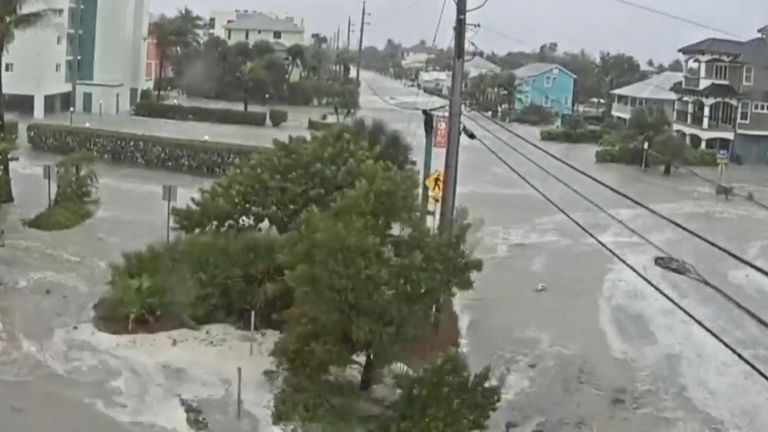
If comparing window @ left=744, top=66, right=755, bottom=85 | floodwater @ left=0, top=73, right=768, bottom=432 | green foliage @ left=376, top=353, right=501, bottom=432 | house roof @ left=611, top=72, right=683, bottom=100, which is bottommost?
floodwater @ left=0, top=73, right=768, bottom=432

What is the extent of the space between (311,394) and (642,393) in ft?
13.5

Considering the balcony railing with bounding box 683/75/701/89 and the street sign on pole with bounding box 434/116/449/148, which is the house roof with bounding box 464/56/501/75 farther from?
the street sign on pole with bounding box 434/116/449/148

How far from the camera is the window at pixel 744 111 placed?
42794 millimetres

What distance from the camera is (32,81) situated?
45062 mm

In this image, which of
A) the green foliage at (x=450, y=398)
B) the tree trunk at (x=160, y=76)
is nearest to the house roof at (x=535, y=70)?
the tree trunk at (x=160, y=76)

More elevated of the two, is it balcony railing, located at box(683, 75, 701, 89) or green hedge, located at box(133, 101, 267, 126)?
balcony railing, located at box(683, 75, 701, 89)

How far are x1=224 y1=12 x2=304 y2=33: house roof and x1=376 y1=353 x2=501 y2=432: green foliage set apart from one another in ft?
217

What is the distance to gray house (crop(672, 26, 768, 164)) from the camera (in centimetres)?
4291

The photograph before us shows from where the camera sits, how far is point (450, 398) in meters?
9.41

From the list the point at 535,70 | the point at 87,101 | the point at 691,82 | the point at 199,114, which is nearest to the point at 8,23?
the point at 199,114

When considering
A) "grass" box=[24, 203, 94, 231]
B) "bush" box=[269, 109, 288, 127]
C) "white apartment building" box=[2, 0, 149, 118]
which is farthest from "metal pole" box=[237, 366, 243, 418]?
"bush" box=[269, 109, 288, 127]

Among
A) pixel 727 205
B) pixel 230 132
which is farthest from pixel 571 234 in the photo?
pixel 230 132

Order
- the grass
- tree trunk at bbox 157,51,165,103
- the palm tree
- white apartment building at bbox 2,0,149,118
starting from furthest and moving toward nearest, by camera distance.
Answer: tree trunk at bbox 157,51,165,103
white apartment building at bbox 2,0,149,118
the palm tree
the grass

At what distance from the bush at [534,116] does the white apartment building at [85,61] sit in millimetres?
19754
